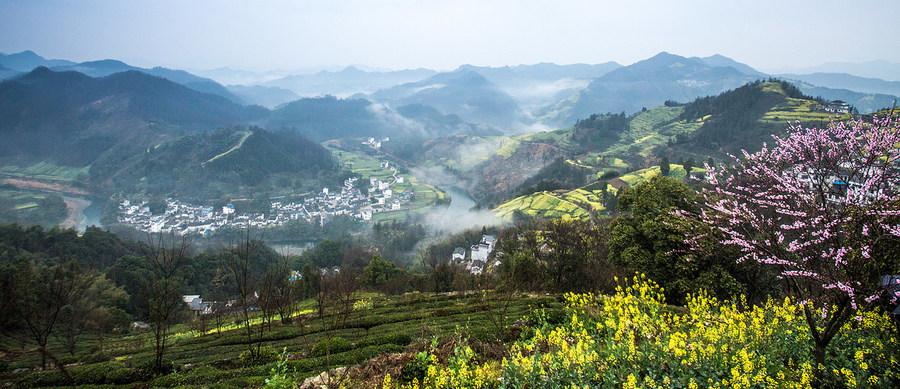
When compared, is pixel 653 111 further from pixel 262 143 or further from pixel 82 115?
pixel 82 115

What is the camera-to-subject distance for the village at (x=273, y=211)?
106 meters

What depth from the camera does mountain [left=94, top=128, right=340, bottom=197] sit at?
138375 millimetres

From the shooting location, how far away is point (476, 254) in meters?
64.3

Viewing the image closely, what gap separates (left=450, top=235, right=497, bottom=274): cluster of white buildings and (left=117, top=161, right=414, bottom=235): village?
5441cm

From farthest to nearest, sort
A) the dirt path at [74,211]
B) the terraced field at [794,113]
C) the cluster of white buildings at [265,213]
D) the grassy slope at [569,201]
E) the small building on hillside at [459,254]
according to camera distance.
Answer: the cluster of white buildings at [265,213]
the dirt path at [74,211]
the terraced field at [794,113]
the grassy slope at [569,201]
the small building on hillside at [459,254]

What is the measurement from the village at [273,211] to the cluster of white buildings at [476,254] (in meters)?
54.4

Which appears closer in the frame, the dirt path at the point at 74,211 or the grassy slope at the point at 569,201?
the grassy slope at the point at 569,201

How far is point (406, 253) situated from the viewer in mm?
83188

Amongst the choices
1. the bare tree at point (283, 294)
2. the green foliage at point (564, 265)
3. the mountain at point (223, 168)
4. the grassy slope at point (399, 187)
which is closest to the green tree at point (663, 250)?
the green foliage at point (564, 265)

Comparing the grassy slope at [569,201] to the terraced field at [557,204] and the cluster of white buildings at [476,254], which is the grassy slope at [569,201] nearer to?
the terraced field at [557,204]

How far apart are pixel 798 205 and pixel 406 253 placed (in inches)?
3126

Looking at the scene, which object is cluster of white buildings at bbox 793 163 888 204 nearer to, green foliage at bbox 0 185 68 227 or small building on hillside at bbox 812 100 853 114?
small building on hillside at bbox 812 100 853 114

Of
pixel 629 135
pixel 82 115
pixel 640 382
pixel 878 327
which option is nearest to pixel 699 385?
pixel 640 382

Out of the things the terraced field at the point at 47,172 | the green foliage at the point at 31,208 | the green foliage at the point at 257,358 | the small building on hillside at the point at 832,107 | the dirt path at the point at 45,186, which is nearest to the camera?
the green foliage at the point at 257,358
